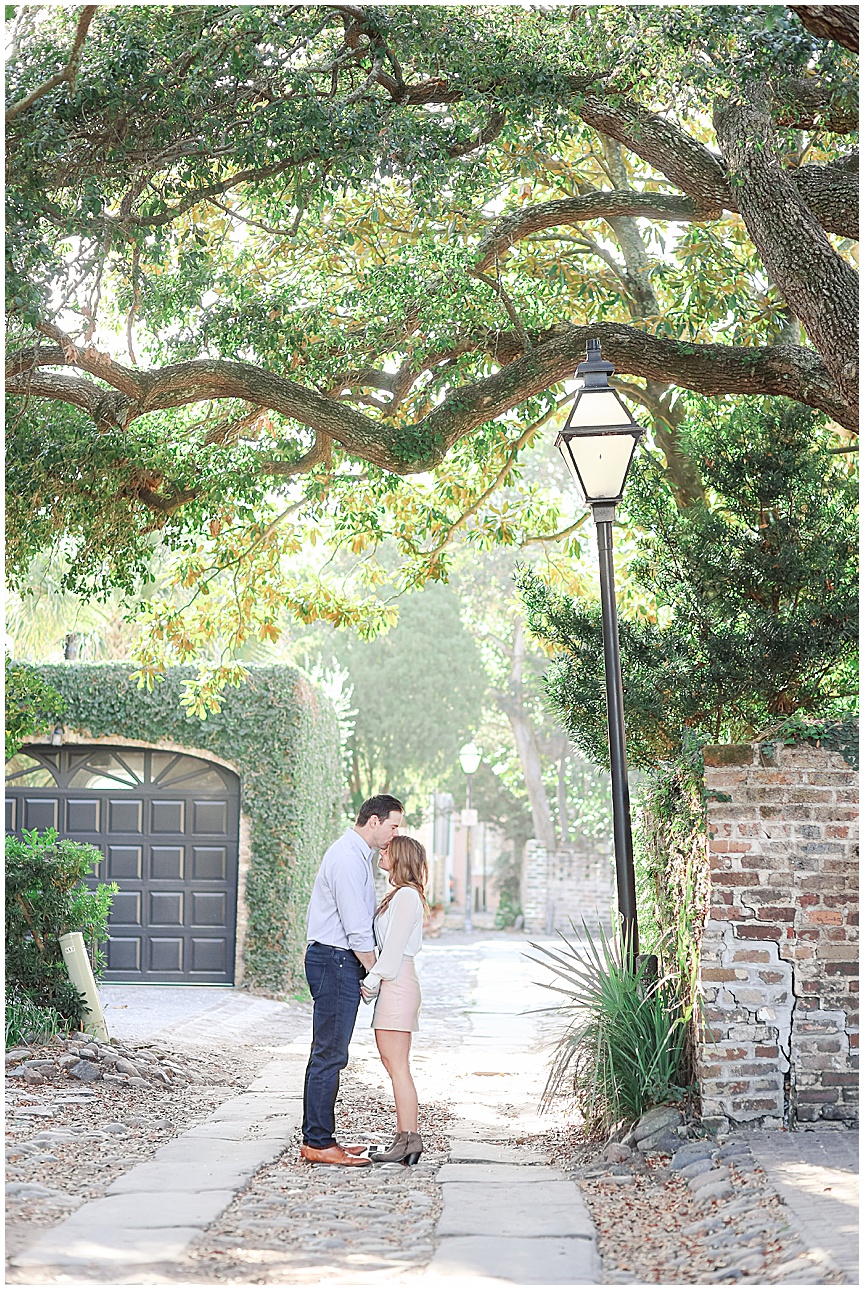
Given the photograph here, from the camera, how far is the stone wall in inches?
1171

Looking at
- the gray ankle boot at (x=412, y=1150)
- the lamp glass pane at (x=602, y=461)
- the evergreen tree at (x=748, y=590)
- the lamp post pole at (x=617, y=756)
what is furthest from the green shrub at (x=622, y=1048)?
the lamp glass pane at (x=602, y=461)

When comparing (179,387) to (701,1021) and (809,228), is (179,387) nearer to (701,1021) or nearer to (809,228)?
(809,228)

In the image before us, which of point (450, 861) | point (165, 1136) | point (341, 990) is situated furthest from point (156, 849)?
point (450, 861)

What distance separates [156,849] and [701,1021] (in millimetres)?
10006

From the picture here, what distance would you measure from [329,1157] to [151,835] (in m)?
9.56

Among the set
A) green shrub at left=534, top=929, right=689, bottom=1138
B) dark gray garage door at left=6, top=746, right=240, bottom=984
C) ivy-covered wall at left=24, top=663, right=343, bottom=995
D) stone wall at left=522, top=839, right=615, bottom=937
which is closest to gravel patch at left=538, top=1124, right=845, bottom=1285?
green shrub at left=534, top=929, right=689, bottom=1138

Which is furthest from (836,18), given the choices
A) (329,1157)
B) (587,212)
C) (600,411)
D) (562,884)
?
(562,884)

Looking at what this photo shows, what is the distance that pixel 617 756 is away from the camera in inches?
253

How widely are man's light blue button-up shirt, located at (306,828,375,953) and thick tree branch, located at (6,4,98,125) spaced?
3883mm

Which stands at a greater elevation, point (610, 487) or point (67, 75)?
point (67, 75)

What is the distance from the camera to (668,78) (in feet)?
22.3

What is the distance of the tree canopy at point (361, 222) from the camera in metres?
6.40

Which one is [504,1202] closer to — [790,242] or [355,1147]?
[355,1147]

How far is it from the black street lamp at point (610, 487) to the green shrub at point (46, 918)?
14.8ft
